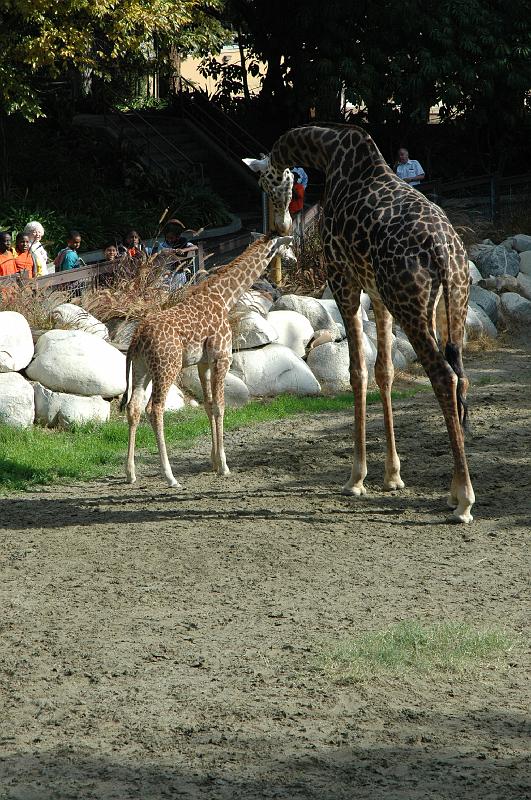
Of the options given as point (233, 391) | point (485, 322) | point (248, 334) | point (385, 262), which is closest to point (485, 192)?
point (485, 322)

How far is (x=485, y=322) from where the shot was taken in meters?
15.0

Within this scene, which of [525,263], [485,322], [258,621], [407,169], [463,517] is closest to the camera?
[258,621]

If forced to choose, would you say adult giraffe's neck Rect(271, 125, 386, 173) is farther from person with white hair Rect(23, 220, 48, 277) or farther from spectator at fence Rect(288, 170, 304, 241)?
spectator at fence Rect(288, 170, 304, 241)

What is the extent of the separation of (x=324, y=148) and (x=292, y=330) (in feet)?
13.2

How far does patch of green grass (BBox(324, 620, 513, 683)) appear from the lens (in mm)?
5688

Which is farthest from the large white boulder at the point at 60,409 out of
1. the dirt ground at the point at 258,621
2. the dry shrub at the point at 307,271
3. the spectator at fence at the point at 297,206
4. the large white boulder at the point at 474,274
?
the large white boulder at the point at 474,274

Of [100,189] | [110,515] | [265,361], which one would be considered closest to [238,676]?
[110,515]

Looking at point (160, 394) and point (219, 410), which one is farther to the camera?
point (219, 410)

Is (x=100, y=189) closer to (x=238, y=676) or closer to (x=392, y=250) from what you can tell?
(x=392, y=250)

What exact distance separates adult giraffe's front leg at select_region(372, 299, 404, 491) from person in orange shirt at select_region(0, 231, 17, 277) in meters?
5.38

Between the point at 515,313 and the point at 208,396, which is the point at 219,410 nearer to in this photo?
the point at 208,396

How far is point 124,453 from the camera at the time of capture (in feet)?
33.7

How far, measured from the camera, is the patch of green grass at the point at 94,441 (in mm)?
9641

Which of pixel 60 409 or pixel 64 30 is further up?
pixel 64 30
